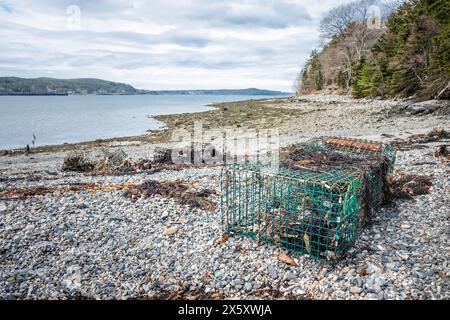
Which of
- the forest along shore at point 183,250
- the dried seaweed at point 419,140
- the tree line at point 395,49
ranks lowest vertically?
the forest along shore at point 183,250

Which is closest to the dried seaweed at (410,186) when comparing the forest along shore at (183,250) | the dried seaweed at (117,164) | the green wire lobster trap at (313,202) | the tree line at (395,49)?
the forest along shore at (183,250)

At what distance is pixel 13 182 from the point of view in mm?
13266

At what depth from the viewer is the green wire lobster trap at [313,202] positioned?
6.01 m

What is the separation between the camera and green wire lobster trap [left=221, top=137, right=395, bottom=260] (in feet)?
19.7

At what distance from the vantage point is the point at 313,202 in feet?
20.2

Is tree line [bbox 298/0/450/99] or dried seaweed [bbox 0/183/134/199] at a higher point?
tree line [bbox 298/0/450/99]

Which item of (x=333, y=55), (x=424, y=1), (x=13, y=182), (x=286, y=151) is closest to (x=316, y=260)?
(x=286, y=151)

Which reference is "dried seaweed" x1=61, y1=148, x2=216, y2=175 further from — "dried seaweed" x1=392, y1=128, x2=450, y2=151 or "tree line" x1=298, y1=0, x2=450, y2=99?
"tree line" x1=298, y1=0, x2=450, y2=99

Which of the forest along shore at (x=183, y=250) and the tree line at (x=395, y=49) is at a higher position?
the tree line at (x=395, y=49)

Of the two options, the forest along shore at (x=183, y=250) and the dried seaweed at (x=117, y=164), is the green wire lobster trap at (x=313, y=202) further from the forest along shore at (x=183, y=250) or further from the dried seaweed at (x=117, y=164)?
the dried seaweed at (x=117, y=164)

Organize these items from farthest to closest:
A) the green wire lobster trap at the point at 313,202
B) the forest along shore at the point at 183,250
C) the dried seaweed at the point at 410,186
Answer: the dried seaweed at the point at 410,186 < the green wire lobster trap at the point at 313,202 < the forest along shore at the point at 183,250

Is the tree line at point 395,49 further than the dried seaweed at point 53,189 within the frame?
Yes

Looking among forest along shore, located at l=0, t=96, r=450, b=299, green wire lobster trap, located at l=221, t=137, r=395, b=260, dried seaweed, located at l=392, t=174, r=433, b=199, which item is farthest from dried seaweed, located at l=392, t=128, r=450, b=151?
green wire lobster trap, located at l=221, t=137, r=395, b=260

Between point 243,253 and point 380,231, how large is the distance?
310 centimetres
